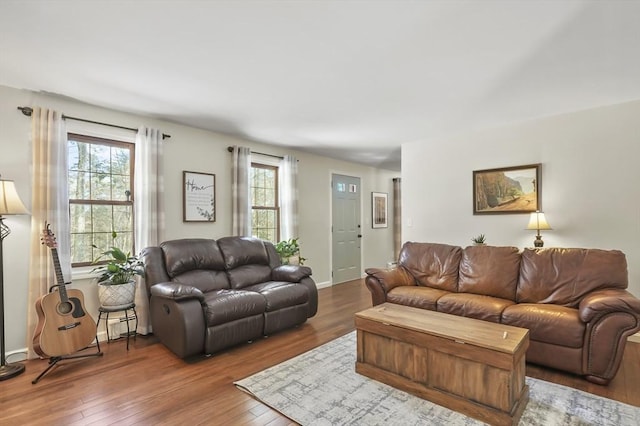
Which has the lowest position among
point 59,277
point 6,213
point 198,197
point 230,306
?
point 230,306

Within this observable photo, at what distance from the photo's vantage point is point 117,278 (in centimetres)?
314

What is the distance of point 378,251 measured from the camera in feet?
23.4

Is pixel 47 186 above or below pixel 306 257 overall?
above

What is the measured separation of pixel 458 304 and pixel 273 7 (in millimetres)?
2772

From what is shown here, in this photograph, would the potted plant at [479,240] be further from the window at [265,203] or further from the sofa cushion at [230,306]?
the window at [265,203]

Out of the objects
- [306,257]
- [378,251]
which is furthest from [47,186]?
[378,251]

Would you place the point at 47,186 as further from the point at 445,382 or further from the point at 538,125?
the point at 538,125

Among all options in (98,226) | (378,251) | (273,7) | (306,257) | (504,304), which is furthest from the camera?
(378,251)

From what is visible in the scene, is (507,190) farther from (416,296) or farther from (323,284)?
(323,284)

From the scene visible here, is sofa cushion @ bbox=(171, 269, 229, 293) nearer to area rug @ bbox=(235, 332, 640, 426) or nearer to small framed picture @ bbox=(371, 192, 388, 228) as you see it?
area rug @ bbox=(235, 332, 640, 426)

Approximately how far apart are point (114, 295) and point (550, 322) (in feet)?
12.4

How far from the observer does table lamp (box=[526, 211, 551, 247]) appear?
11.9 ft

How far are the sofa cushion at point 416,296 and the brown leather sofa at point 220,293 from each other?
979mm

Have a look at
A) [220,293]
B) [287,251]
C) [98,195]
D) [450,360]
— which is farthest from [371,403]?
[98,195]
